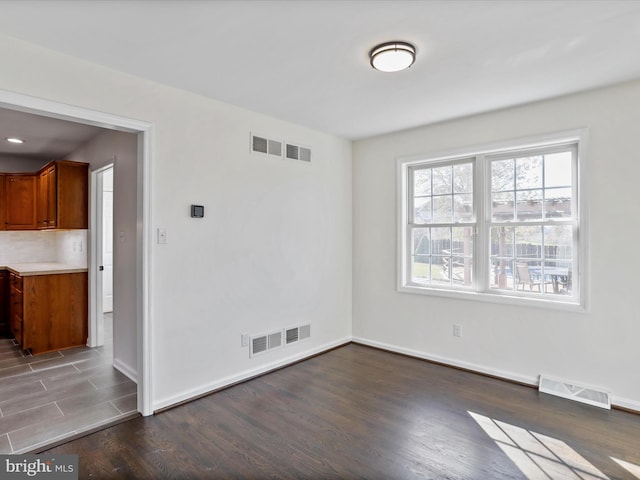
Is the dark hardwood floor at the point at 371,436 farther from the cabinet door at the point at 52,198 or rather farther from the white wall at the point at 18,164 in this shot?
the white wall at the point at 18,164

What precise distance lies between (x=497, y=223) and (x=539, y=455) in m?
2.06

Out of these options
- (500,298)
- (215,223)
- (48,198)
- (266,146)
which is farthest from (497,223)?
(48,198)

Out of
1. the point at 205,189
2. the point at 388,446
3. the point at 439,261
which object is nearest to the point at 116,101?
the point at 205,189

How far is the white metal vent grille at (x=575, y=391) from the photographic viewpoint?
9.66 ft

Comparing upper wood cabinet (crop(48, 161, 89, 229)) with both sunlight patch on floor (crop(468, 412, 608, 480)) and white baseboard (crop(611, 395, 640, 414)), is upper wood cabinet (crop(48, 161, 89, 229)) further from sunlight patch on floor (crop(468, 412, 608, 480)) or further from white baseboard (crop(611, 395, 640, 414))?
white baseboard (crop(611, 395, 640, 414))

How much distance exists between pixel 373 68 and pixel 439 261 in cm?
229

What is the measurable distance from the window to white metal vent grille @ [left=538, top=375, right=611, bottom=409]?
71cm

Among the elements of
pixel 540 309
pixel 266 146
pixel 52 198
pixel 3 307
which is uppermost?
pixel 266 146

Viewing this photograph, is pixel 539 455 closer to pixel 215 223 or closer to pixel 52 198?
pixel 215 223

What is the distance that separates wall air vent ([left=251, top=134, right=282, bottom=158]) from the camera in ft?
11.8

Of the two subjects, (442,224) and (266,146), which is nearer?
(266,146)

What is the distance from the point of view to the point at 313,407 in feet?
9.60

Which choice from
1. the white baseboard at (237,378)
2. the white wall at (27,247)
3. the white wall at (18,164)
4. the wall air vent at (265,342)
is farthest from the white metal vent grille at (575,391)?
the white wall at (18,164)

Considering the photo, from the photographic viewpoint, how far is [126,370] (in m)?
3.60
